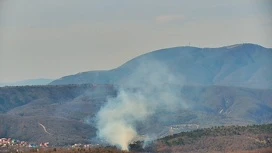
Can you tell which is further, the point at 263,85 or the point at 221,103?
the point at 263,85

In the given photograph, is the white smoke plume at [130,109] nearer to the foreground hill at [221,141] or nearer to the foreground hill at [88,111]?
the foreground hill at [88,111]

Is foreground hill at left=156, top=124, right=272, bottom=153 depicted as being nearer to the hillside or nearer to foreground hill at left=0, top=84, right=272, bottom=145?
the hillside

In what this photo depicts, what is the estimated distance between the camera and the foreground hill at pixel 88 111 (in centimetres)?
7756

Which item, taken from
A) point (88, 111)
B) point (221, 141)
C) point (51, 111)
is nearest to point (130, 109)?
point (88, 111)

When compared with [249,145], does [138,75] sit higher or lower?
higher

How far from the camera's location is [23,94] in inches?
4345

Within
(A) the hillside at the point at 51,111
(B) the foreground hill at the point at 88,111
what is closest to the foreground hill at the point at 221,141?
(A) the hillside at the point at 51,111

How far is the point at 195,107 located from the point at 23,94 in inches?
1219

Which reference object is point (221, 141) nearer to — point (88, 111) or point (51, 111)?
point (88, 111)

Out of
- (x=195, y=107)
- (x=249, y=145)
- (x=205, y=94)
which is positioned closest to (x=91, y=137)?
(x=249, y=145)

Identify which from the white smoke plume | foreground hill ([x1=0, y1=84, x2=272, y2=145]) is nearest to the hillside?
foreground hill ([x1=0, y1=84, x2=272, y2=145])

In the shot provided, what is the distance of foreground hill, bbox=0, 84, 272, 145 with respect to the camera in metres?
77.6

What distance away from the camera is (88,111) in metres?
96.2

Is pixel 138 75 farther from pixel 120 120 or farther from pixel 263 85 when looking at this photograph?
pixel 120 120
